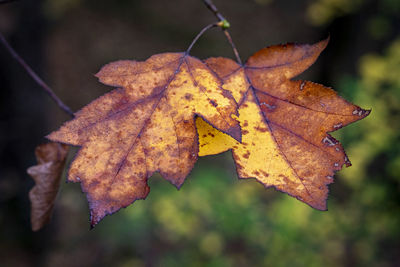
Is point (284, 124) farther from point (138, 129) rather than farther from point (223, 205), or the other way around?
point (223, 205)

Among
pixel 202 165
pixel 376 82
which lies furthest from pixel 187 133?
pixel 202 165

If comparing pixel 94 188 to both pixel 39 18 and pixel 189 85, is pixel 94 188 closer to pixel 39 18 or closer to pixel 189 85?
pixel 189 85

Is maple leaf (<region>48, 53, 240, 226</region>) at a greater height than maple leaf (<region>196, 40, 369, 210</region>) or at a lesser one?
greater

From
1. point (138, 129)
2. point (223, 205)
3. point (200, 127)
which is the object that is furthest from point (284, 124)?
point (223, 205)

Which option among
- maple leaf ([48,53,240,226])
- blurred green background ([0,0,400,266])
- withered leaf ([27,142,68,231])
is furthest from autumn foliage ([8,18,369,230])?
blurred green background ([0,0,400,266])

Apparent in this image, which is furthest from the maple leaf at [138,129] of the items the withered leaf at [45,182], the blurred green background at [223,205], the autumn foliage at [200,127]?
the blurred green background at [223,205]

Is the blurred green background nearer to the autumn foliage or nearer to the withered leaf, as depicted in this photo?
the withered leaf
